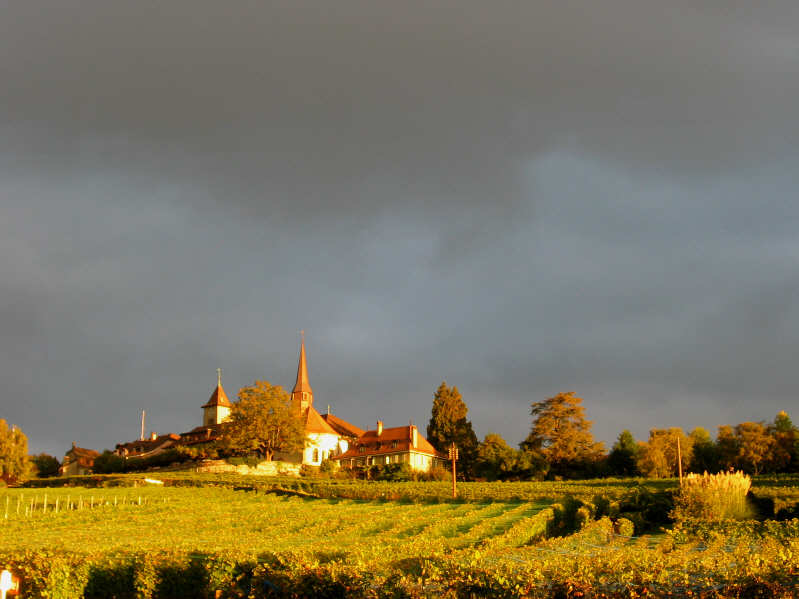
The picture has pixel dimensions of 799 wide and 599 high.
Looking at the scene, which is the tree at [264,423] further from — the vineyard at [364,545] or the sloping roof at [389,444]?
the vineyard at [364,545]

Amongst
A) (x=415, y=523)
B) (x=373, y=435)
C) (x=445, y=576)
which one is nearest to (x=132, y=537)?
(x=415, y=523)

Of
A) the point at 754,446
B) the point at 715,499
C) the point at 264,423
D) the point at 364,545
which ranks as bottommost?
the point at 364,545

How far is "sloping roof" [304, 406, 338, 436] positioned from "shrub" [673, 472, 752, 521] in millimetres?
62015

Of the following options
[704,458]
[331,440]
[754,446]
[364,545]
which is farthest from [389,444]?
[364,545]

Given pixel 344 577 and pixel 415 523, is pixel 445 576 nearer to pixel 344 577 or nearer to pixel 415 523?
pixel 344 577

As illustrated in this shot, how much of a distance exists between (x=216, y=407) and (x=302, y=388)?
13.2 meters

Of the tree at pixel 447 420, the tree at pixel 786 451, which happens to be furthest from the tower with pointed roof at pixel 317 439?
the tree at pixel 786 451

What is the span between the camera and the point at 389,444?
293ft

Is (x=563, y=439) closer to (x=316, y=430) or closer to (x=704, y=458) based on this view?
(x=704, y=458)

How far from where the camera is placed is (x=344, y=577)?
16.0 metres

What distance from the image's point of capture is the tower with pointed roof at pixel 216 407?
111 metres

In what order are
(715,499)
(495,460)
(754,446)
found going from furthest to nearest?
(495,460) < (754,446) < (715,499)

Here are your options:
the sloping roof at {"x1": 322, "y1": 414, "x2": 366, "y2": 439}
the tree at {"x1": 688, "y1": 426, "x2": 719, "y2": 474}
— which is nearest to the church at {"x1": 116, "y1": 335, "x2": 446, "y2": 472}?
the sloping roof at {"x1": 322, "y1": 414, "x2": 366, "y2": 439}

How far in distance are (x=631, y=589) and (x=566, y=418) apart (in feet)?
217
